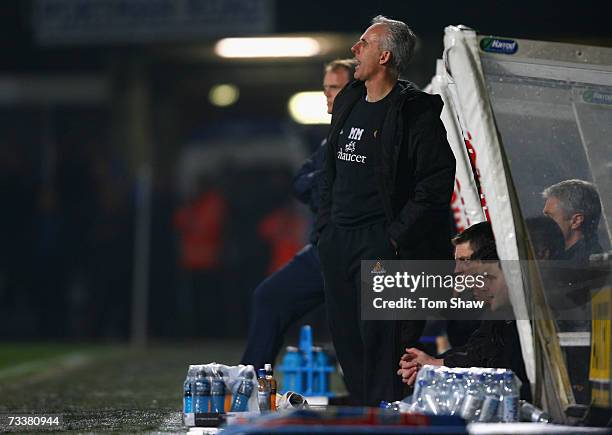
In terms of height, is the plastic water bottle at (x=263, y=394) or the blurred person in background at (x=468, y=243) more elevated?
the blurred person in background at (x=468, y=243)

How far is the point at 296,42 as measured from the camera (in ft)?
56.5

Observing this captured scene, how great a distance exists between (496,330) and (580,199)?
2.42 feet

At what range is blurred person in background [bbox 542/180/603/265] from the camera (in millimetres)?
6438

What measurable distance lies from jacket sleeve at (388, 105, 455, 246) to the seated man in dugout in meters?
0.50

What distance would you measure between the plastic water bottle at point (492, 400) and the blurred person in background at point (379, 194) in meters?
0.59

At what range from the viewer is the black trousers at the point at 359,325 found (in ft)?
20.7

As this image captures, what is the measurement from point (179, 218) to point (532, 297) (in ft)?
34.0

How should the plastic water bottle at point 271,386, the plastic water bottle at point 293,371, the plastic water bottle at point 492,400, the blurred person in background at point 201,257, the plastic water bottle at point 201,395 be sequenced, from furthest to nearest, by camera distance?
1. the blurred person in background at point 201,257
2. the plastic water bottle at point 293,371
3. the plastic water bottle at point 271,386
4. the plastic water bottle at point 201,395
5. the plastic water bottle at point 492,400

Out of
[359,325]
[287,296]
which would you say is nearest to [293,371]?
[287,296]

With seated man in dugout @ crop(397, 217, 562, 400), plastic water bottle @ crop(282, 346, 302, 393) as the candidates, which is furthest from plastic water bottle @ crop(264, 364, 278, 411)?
plastic water bottle @ crop(282, 346, 302, 393)

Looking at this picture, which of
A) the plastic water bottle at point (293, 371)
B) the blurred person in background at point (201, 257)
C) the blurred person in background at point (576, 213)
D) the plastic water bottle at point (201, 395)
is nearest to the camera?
the plastic water bottle at point (201, 395)

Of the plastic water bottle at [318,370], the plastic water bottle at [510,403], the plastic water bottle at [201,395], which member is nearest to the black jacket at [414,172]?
the plastic water bottle at [510,403]

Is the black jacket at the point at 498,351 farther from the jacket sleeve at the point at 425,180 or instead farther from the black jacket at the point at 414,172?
the jacket sleeve at the point at 425,180

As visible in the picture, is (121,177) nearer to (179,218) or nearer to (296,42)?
(179,218)
